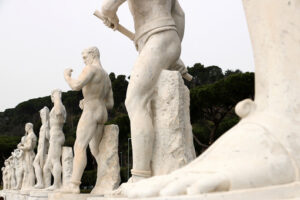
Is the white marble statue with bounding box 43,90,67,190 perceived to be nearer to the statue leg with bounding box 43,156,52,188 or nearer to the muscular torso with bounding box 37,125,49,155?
the statue leg with bounding box 43,156,52,188

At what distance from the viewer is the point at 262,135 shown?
1.65m

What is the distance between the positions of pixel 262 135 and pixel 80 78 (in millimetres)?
4977

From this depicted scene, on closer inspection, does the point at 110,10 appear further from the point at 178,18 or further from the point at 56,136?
the point at 56,136

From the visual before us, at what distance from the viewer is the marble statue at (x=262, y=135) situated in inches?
58.0

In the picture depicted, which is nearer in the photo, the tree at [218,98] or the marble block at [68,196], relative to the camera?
the marble block at [68,196]

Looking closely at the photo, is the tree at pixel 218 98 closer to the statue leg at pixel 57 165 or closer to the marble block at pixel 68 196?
the statue leg at pixel 57 165

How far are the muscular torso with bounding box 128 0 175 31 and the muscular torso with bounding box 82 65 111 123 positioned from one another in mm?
2451

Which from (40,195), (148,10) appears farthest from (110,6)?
(40,195)

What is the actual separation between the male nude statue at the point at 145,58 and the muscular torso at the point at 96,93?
238 centimetres

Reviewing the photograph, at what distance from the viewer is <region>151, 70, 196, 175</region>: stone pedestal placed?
3.89 meters

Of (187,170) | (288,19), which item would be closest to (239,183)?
(187,170)

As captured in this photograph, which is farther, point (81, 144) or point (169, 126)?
point (81, 144)

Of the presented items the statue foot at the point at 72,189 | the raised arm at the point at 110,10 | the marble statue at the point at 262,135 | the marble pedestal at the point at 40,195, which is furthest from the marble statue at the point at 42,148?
the marble statue at the point at 262,135

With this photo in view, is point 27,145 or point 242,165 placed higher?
point 27,145
